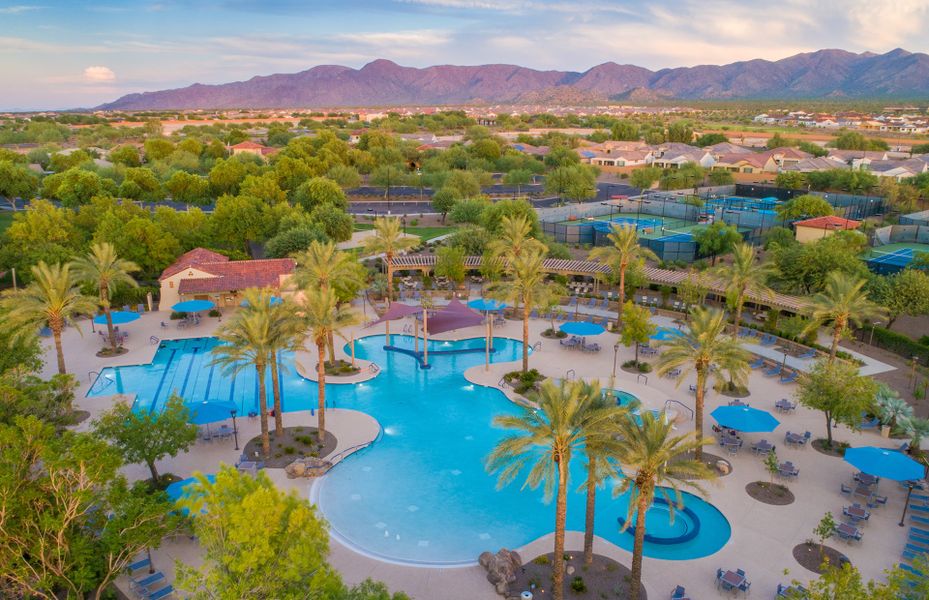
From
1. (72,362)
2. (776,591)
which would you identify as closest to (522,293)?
(776,591)

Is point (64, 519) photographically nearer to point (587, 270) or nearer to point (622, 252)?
point (622, 252)

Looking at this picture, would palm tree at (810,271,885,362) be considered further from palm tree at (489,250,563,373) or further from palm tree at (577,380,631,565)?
palm tree at (577,380,631,565)

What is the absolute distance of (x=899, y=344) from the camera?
3662cm

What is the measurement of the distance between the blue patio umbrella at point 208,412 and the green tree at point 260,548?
520 inches

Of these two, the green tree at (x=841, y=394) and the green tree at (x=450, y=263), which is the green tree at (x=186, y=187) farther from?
the green tree at (x=841, y=394)

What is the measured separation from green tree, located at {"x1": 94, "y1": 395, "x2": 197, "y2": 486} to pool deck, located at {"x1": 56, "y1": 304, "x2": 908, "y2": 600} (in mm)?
2509

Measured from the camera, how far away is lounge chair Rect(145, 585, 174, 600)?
708 inches

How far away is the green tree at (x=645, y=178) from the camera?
93.7 m

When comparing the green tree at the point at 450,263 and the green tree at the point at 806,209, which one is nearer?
the green tree at the point at 450,263

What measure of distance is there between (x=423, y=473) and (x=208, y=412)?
1007 cm

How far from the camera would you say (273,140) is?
14250 cm

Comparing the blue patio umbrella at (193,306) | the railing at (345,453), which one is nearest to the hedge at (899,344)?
the railing at (345,453)

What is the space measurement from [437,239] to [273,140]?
308 feet

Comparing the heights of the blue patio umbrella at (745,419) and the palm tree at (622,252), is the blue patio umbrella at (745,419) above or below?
below
